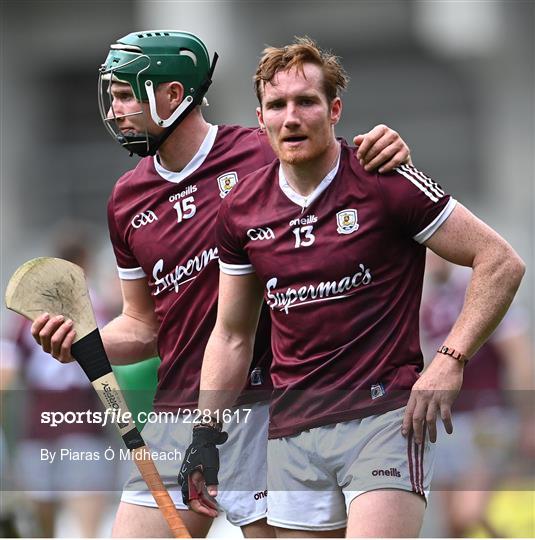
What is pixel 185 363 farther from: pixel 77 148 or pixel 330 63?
pixel 77 148

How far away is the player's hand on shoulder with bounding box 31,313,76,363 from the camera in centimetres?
491

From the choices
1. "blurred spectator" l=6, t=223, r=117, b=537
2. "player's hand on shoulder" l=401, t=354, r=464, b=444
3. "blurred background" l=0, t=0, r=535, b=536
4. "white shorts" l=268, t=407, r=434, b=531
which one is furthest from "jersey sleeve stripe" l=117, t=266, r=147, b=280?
"blurred background" l=0, t=0, r=535, b=536

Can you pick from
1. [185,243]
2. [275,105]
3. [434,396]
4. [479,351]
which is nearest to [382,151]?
[275,105]

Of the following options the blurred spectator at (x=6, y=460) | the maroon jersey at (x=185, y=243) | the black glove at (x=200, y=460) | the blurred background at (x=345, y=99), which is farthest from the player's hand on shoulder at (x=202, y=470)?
the blurred background at (x=345, y=99)

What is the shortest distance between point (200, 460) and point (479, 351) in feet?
14.1

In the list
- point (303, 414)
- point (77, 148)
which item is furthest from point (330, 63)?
point (77, 148)

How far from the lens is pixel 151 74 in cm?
534

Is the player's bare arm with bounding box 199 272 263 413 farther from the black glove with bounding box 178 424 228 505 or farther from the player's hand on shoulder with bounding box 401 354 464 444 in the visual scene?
the player's hand on shoulder with bounding box 401 354 464 444

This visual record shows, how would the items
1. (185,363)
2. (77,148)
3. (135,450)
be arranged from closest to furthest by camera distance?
(135,450) → (185,363) → (77,148)

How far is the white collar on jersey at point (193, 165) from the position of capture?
546 cm

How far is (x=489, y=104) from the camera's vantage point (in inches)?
826

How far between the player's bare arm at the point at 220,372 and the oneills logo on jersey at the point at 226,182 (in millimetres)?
480

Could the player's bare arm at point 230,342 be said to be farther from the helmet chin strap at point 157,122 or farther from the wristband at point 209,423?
the helmet chin strap at point 157,122

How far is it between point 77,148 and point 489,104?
6426 mm
